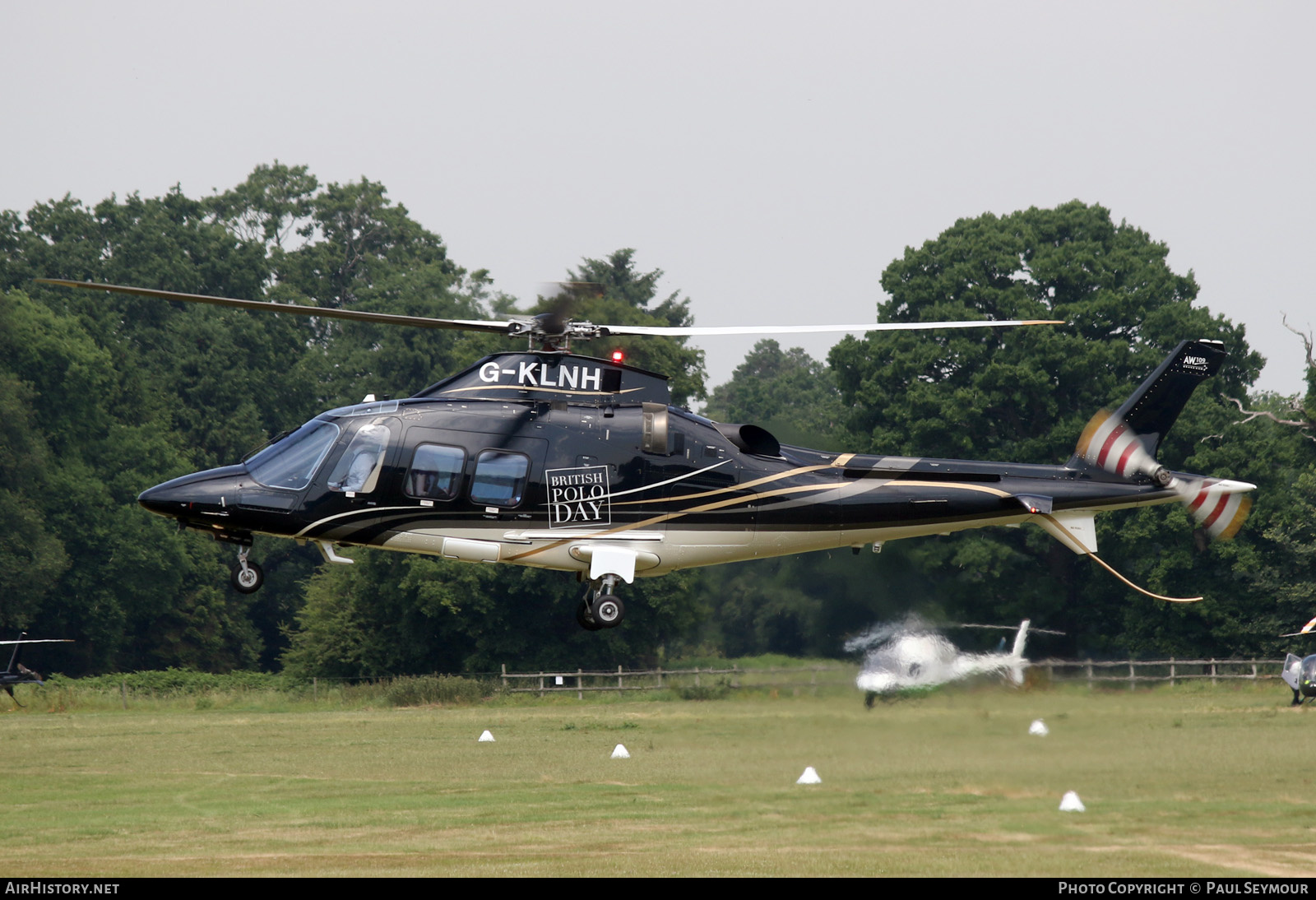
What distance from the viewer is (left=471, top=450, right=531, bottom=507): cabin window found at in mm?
19000

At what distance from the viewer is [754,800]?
2105cm

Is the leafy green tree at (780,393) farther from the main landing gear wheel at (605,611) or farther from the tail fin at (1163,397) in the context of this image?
the main landing gear wheel at (605,611)

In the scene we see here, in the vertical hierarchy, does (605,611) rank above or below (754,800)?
above

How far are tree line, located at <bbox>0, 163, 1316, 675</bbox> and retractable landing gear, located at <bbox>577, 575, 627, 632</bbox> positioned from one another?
503 cm

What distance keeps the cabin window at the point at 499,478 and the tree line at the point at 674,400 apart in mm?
5378

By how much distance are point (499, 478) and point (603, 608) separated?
2163 mm

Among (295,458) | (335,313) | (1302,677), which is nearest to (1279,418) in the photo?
(1302,677)

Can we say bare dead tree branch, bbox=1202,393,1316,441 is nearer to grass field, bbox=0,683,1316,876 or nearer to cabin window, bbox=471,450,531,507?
grass field, bbox=0,683,1316,876

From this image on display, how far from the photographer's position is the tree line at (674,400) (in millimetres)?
35375

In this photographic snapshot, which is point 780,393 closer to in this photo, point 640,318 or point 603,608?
point 640,318
